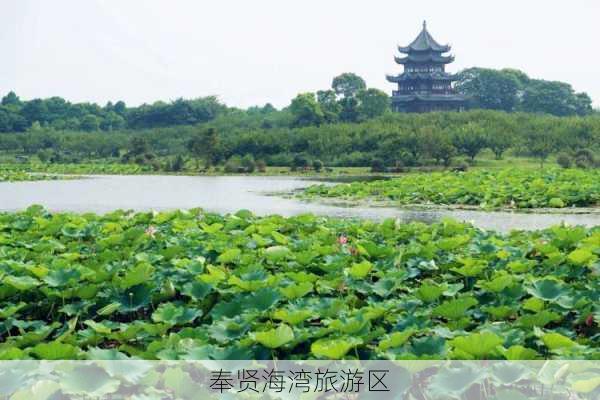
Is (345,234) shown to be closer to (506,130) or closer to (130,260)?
(130,260)

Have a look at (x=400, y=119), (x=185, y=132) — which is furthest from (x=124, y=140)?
(x=400, y=119)

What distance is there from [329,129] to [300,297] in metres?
35.8

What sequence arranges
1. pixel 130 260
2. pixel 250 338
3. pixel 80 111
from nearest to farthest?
1. pixel 250 338
2. pixel 130 260
3. pixel 80 111

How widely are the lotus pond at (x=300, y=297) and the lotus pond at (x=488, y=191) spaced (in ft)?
27.6

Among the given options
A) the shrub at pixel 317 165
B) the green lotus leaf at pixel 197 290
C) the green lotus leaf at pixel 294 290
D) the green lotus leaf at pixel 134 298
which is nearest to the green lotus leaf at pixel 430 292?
the green lotus leaf at pixel 294 290

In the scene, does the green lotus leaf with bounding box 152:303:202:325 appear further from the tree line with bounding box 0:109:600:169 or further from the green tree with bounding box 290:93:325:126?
the green tree with bounding box 290:93:325:126

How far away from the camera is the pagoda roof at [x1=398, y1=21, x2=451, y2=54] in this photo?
48.3 metres

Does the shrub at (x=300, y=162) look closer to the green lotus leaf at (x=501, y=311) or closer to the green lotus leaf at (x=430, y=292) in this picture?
the green lotus leaf at (x=430, y=292)

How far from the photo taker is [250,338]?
2850 mm

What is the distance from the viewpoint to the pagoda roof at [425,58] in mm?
48094

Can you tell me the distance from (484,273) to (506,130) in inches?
1291

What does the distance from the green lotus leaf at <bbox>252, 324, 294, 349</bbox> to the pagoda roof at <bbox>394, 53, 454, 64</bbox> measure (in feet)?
154

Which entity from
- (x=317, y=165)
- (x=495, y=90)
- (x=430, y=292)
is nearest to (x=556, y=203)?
(x=430, y=292)

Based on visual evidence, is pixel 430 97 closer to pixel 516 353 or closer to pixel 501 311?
pixel 501 311
